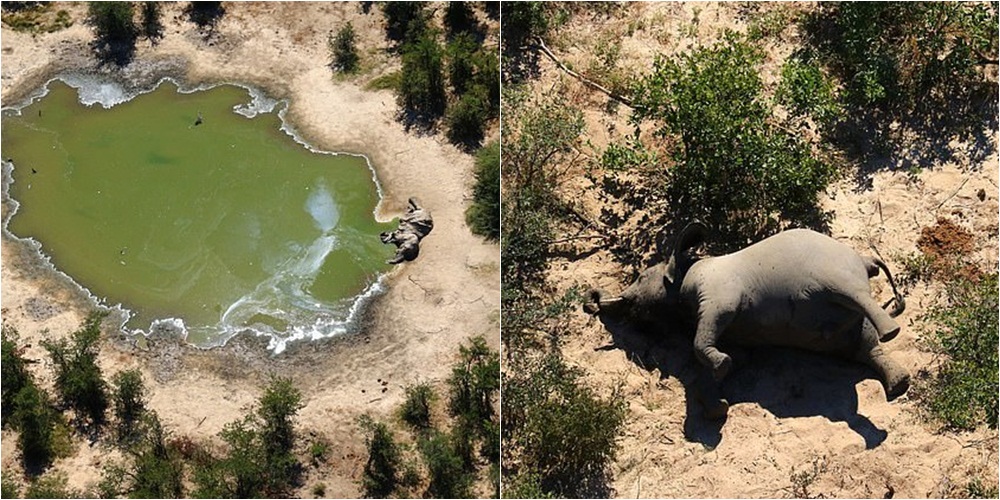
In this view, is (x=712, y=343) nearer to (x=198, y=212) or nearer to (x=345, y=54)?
(x=198, y=212)

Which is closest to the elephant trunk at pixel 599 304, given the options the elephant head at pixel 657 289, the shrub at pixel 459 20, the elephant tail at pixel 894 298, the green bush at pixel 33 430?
the elephant head at pixel 657 289

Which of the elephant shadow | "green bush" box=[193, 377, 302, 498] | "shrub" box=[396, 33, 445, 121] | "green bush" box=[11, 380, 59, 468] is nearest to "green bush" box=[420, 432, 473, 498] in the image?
"green bush" box=[193, 377, 302, 498]

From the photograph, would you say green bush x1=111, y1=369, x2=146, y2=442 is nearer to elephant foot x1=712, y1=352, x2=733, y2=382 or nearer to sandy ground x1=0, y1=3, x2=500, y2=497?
sandy ground x1=0, y1=3, x2=500, y2=497

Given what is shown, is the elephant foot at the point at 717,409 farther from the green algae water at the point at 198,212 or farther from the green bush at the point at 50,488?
the green bush at the point at 50,488

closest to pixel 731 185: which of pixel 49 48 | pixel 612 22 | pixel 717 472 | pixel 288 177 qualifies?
pixel 717 472

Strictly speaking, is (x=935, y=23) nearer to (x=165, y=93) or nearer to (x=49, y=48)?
(x=165, y=93)

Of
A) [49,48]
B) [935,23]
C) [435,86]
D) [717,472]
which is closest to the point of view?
[717,472]
